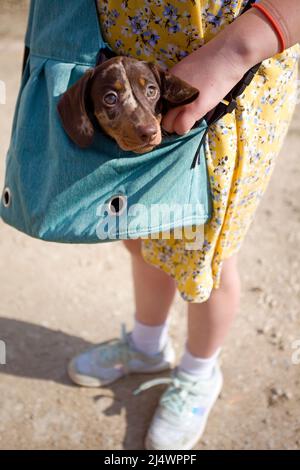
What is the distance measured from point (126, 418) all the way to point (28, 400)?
0.99 feet

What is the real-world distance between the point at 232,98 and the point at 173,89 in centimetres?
15

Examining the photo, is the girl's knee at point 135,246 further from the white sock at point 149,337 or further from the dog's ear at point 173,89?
the dog's ear at point 173,89

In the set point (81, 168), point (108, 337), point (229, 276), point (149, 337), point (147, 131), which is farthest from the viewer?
point (108, 337)

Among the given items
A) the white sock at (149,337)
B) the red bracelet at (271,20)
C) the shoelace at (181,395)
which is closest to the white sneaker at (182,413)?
the shoelace at (181,395)

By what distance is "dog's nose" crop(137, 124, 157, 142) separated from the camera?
3.27ft

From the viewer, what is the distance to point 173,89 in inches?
41.0

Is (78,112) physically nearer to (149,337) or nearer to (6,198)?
(6,198)

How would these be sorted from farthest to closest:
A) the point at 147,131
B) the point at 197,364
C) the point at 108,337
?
the point at 108,337
the point at 197,364
the point at 147,131

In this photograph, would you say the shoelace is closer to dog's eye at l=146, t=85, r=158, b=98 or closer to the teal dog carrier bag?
the teal dog carrier bag

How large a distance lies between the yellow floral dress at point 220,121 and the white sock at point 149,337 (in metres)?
0.42

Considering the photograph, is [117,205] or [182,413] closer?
[117,205]

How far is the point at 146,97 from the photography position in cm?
104

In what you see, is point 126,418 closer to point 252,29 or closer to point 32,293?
point 32,293

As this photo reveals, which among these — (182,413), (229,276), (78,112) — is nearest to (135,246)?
(229,276)
